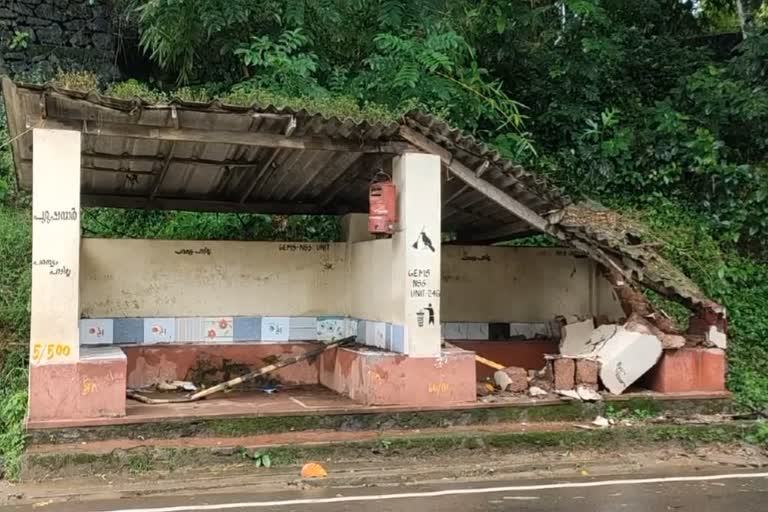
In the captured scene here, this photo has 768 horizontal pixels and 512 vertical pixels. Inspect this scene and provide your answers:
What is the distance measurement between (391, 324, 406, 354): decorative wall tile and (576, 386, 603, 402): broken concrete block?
2394mm

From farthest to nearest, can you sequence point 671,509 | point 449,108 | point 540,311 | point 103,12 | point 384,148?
1. point 103,12
2. point 449,108
3. point 540,311
4. point 384,148
5. point 671,509

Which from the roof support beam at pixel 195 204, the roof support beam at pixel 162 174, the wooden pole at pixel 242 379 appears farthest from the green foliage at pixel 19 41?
the wooden pole at pixel 242 379

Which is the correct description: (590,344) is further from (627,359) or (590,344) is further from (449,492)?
(449,492)

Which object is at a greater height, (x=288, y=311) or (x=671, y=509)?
(x=288, y=311)

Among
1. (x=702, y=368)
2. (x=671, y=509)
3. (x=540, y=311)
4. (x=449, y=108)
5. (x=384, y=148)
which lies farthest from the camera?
(x=449, y=108)

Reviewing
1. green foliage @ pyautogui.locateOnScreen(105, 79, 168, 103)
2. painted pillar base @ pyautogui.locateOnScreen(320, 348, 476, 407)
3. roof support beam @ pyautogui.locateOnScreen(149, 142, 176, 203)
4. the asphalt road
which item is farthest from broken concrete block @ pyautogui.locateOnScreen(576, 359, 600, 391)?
green foliage @ pyautogui.locateOnScreen(105, 79, 168, 103)

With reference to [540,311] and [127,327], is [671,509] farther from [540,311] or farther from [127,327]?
[127,327]

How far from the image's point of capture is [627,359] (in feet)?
30.8

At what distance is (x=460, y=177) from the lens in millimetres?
8766

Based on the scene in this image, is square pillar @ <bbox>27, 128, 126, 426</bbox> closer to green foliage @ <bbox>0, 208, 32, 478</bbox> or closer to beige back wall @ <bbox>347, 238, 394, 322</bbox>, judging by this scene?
green foliage @ <bbox>0, 208, 32, 478</bbox>

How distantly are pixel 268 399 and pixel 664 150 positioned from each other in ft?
33.8

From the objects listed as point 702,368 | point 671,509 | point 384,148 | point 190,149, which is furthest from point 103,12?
point 671,509

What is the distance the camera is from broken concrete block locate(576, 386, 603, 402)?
9.01m

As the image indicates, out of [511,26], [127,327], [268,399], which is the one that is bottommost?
[268,399]
